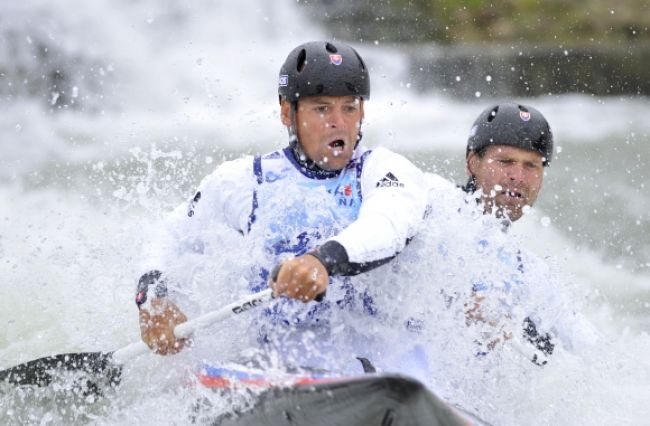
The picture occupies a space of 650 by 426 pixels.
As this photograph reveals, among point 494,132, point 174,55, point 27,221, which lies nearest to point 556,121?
point 174,55

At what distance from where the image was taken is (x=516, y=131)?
573 cm

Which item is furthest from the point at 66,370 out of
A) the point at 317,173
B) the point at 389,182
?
the point at 389,182

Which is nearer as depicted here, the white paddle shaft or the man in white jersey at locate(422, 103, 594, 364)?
the white paddle shaft

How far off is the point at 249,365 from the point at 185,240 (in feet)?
3.54

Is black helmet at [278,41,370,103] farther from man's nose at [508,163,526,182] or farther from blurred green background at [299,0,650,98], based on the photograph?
blurred green background at [299,0,650,98]

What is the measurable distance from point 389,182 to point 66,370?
2006 mm

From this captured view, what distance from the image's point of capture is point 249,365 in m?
4.09

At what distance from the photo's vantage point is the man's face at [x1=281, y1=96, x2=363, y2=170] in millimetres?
4617

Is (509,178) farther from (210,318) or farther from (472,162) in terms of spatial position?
(210,318)

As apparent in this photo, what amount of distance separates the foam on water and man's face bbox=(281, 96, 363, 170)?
0.55 m

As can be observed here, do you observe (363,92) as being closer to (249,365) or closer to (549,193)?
(249,365)

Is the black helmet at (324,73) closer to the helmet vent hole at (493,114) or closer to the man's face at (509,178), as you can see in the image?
the man's face at (509,178)

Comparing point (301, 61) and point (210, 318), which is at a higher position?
point (301, 61)

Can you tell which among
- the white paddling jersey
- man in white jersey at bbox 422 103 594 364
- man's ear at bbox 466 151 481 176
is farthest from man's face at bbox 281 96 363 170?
man's ear at bbox 466 151 481 176
